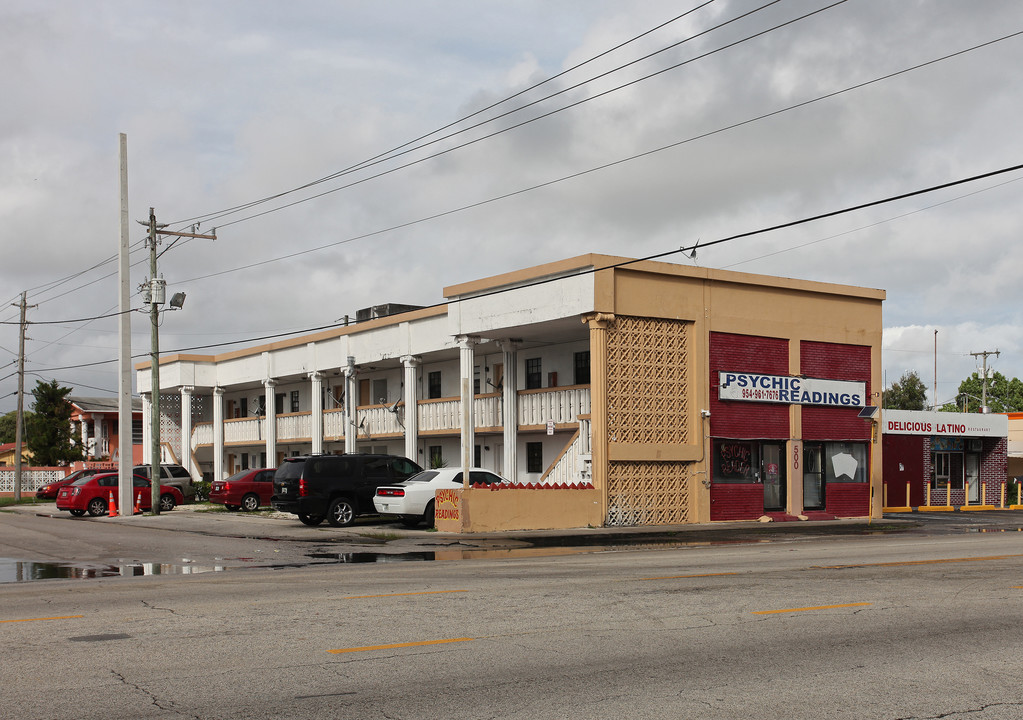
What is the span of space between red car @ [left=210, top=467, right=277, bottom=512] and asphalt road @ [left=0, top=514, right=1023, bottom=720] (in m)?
21.6

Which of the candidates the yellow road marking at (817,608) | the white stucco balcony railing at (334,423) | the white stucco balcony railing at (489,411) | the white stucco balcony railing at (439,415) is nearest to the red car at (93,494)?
the white stucco balcony railing at (334,423)

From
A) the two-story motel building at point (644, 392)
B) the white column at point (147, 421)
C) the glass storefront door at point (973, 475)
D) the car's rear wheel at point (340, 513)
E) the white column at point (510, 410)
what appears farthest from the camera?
the white column at point (147, 421)

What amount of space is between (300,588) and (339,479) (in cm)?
1374

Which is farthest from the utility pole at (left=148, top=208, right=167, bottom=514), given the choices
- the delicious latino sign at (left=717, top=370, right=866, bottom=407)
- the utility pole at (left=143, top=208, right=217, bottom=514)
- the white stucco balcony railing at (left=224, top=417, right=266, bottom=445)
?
the delicious latino sign at (left=717, top=370, right=866, bottom=407)

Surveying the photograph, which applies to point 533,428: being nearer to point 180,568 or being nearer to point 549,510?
point 549,510

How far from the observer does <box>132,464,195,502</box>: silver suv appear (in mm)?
37844

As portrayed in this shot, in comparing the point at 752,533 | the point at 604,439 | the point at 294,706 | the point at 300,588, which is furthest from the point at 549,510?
the point at 294,706

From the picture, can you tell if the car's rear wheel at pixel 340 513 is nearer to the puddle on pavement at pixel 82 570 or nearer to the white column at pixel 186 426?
the puddle on pavement at pixel 82 570

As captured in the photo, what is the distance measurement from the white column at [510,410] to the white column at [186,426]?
23.3m

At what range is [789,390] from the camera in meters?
31.4

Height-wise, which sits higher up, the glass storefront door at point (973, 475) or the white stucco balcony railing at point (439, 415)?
the white stucco balcony railing at point (439, 415)

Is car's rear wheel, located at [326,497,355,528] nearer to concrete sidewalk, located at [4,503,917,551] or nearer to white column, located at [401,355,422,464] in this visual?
concrete sidewalk, located at [4,503,917,551]

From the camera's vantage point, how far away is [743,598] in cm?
1183

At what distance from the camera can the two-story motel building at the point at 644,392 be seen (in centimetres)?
2731
